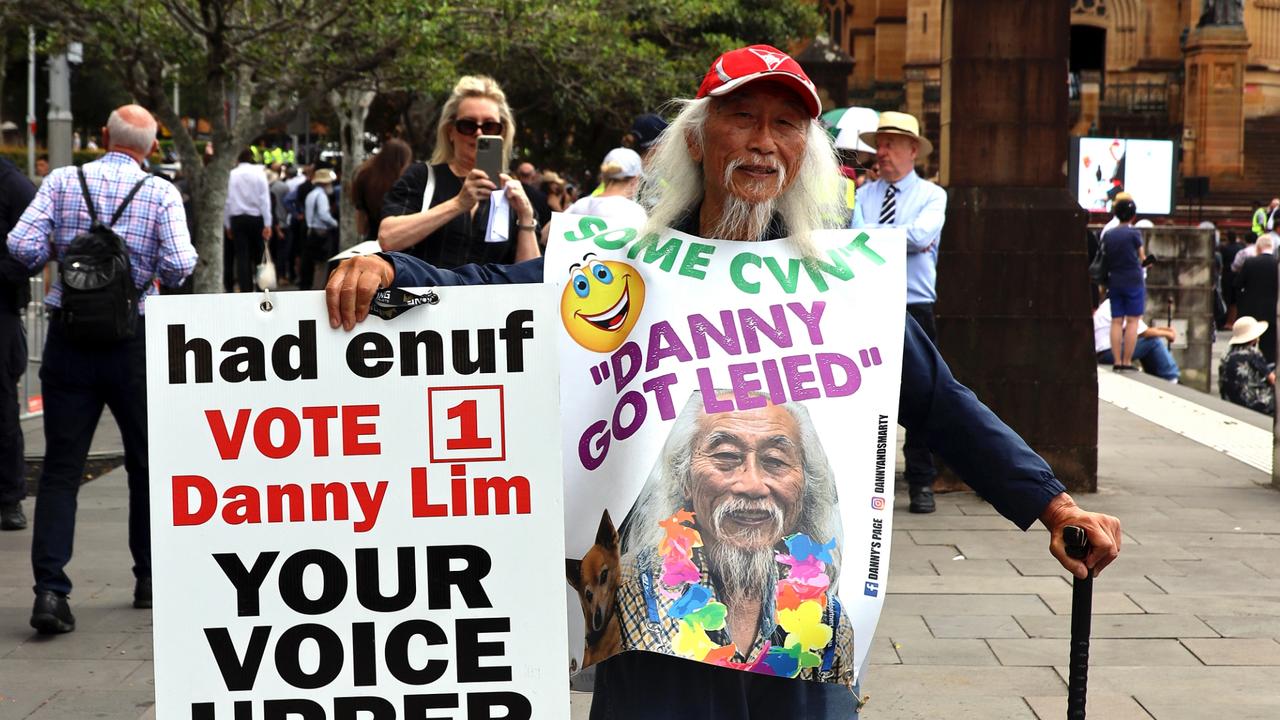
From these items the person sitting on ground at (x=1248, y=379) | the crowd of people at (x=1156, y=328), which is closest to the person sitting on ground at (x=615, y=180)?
the crowd of people at (x=1156, y=328)

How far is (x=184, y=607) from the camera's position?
2748 millimetres

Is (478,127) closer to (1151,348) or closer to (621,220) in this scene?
(621,220)

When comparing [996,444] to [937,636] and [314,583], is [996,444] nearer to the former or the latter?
[314,583]

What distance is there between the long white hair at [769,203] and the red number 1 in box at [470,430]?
45cm

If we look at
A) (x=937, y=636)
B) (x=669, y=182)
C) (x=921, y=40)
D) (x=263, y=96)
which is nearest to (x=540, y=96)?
(x=263, y=96)

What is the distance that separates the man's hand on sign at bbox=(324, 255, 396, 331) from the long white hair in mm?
526

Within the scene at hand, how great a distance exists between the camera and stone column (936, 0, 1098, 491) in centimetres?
923

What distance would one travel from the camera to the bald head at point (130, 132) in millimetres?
6473

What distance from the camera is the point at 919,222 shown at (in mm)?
8219

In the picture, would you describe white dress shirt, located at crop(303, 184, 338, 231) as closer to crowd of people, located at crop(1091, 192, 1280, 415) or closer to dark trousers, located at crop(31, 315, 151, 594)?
crowd of people, located at crop(1091, 192, 1280, 415)

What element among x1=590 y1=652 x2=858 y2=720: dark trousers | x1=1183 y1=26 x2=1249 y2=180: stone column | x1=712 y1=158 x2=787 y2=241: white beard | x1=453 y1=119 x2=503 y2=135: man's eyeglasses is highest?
x1=1183 y1=26 x2=1249 y2=180: stone column

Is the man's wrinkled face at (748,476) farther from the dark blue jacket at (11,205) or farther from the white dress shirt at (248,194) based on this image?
the white dress shirt at (248,194)

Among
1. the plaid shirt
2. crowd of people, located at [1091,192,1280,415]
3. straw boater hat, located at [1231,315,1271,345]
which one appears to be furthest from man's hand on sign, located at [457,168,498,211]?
straw boater hat, located at [1231,315,1271,345]

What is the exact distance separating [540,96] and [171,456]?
28500 mm
